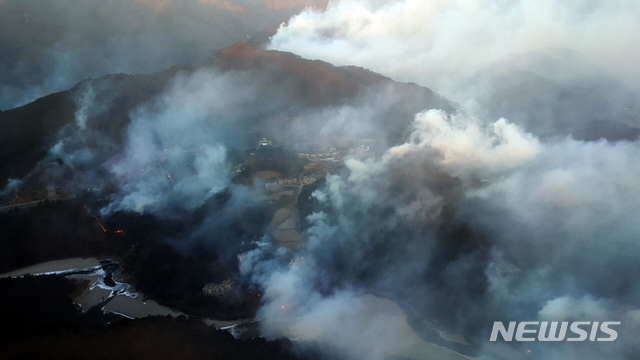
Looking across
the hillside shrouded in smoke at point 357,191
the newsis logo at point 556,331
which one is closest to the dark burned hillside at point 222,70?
the hillside shrouded in smoke at point 357,191

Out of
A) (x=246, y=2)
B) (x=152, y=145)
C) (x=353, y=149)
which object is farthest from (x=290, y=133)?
(x=246, y=2)

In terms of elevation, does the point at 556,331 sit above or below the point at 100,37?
below

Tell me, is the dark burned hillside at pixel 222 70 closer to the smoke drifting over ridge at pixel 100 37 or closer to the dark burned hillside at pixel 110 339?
the smoke drifting over ridge at pixel 100 37

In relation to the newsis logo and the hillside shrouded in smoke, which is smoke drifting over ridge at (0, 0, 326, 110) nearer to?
the hillside shrouded in smoke

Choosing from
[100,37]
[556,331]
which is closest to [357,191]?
[556,331]

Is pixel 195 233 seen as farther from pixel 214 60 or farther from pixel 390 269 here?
pixel 214 60

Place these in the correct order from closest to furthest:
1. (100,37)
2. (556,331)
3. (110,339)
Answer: (110,339), (556,331), (100,37)

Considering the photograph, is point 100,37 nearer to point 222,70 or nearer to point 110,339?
point 222,70

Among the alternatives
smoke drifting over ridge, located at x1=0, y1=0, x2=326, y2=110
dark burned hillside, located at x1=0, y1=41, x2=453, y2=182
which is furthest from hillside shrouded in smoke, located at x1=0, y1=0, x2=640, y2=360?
smoke drifting over ridge, located at x1=0, y1=0, x2=326, y2=110

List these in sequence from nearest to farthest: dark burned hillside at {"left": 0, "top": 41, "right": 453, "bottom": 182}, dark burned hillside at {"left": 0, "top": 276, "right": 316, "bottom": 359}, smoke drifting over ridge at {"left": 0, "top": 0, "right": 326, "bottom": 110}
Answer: dark burned hillside at {"left": 0, "top": 276, "right": 316, "bottom": 359} → dark burned hillside at {"left": 0, "top": 41, "right": 453, "bottom": 182} → smoke drifting over ridge at {"left": 0, "top": 0, "right": 326, "bottom": 110}
